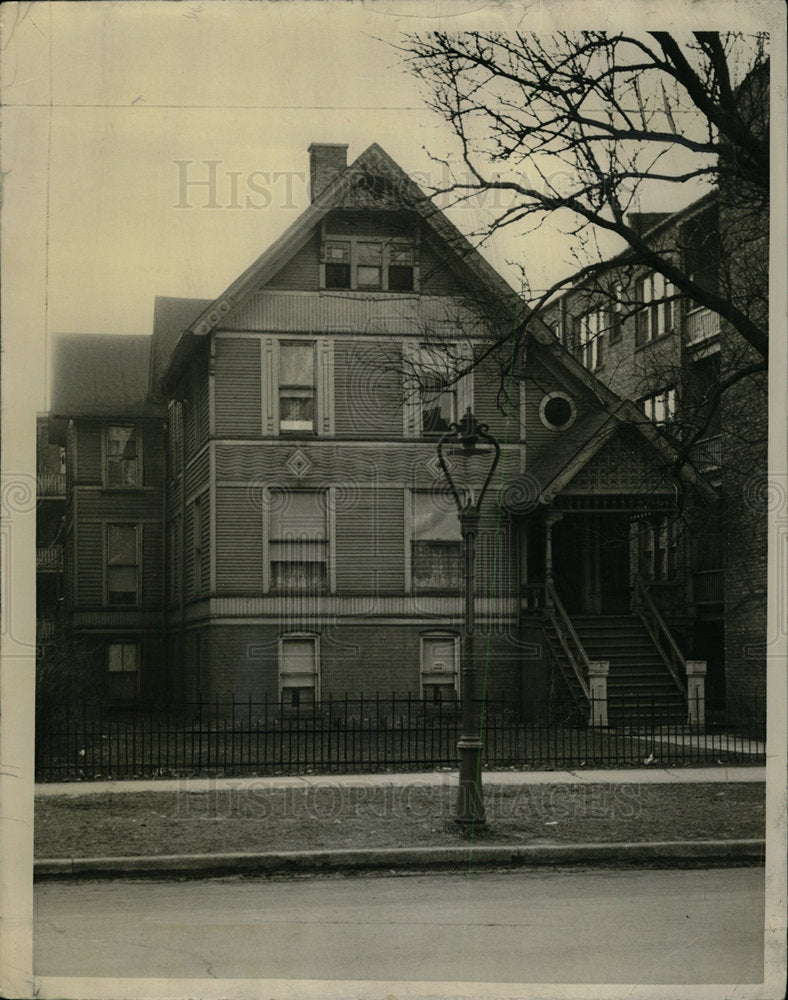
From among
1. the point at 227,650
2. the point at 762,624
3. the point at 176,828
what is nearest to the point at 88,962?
the point at 227,650

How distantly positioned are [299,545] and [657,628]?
3.12 meters

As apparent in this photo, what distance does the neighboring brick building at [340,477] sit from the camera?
8430mm

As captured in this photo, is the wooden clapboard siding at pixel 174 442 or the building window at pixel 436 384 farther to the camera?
the building window at pixel 436 384

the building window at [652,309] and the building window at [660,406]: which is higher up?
the building window at [652,309]

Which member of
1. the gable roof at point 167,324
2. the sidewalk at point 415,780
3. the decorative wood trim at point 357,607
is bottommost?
the sidewalk at point 415,780

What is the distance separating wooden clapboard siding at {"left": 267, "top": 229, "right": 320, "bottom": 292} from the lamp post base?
4234 mm

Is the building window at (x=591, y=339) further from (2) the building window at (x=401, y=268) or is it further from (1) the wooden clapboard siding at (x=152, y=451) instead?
(1) the wooden clapboard siding at (x=152, y=451)

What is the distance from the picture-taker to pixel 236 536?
8.59 m

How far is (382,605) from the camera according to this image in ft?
31.0

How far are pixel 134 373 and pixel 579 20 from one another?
4291mm

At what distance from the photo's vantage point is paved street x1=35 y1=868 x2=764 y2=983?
20.3ft

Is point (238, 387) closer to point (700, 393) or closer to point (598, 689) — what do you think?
point (700, 393)

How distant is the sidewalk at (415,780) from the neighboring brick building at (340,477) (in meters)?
2.58

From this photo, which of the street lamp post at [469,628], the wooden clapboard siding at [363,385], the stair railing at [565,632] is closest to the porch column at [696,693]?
the stair railing at [565,632]
